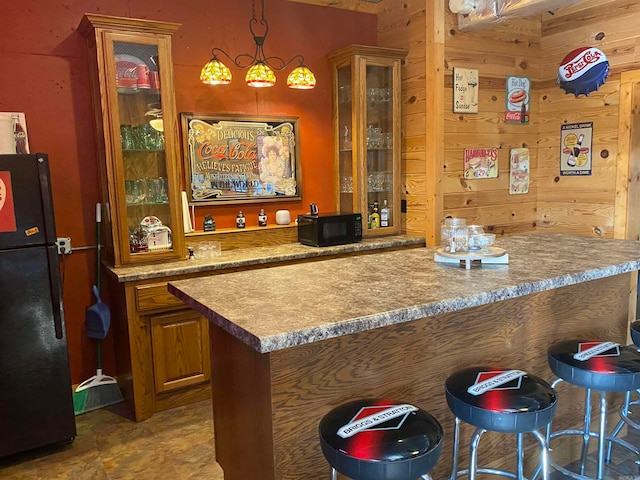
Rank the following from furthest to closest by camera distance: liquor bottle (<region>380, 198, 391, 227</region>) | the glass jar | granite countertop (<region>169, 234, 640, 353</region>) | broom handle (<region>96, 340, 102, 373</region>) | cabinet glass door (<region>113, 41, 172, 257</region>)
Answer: liquor bottle (<region>380, 198, 391, 227</region>) → broom handle (<region>96, 340, 102, 373</region>) → cabinet glass door (<region>113, 41, 172, 257</region>) → the glass jar → granite countertop (<region>169, 234, 640, 353</region>)

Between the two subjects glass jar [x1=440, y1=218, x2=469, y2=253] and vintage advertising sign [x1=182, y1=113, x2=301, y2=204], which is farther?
vintage advertising sign [x1=182, y1=113, x2=301, y2=204]

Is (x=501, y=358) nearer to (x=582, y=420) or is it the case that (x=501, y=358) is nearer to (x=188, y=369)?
(x=582, y=420)

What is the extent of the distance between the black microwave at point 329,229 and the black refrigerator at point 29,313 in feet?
5.60

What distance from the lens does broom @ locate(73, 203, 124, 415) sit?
125 inches

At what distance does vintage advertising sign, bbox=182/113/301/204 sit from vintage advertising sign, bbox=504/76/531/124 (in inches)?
71.1

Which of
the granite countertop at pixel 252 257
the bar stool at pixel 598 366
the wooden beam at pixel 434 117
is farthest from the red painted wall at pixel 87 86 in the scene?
the bar stool at pixel 598 366

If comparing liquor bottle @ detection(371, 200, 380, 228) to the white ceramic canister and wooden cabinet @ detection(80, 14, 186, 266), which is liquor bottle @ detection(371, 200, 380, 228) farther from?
wooden cabinet @ detection(80, 14, 186, 266)

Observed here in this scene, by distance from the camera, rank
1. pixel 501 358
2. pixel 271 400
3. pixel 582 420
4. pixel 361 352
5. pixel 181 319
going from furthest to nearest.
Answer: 1. pixel 181 319
2. pixel 582 420
3. pixel 501 358
4. pixel 361 352
5. pixel 271 400

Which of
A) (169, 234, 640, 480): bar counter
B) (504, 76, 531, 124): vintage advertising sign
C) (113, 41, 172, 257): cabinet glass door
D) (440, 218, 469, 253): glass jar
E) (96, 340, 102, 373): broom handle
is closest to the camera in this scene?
(169, 234, 640, 480): bar counter

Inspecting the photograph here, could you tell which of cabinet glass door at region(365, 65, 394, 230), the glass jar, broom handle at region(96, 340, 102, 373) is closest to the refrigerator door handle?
broom handle at region(96, 340, 102, 373)

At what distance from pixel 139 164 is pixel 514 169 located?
306 cm

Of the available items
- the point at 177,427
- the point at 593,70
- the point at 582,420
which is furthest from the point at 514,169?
the point at 177,427

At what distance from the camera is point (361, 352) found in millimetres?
1749

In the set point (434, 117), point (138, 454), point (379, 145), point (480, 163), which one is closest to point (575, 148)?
point (480, 163)
